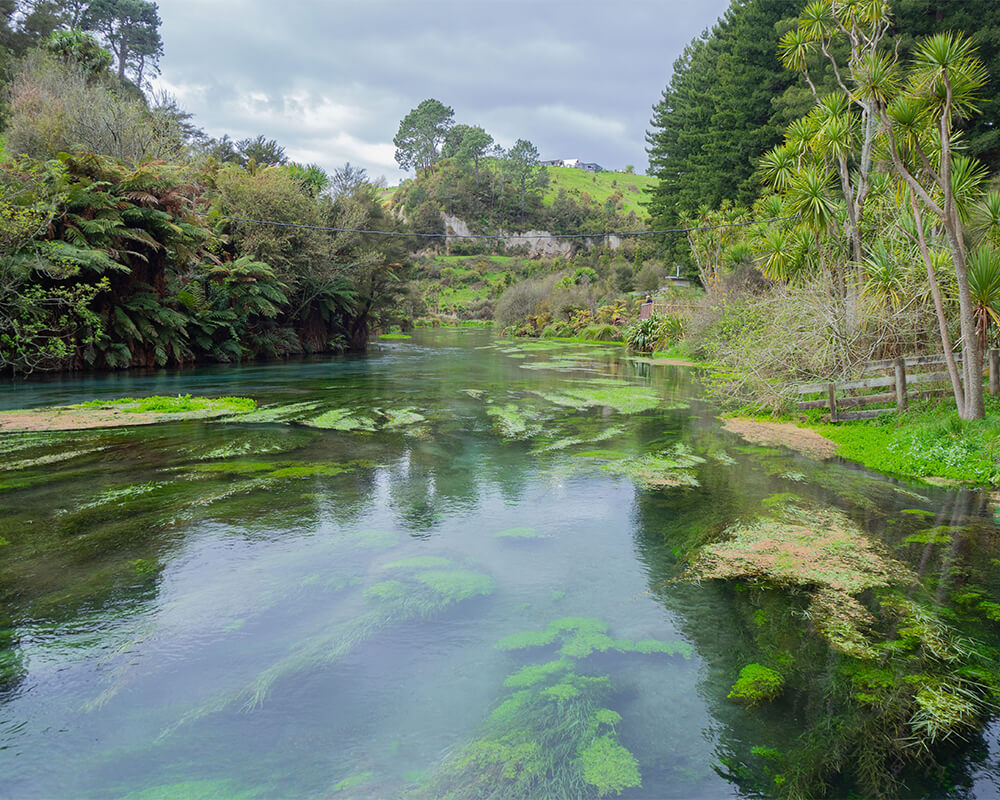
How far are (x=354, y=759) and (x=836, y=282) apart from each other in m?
14.9

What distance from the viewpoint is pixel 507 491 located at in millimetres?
8250

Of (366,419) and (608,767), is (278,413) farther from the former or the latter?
(608,767)

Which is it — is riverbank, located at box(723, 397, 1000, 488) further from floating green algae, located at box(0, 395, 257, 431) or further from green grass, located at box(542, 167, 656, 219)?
green grass, located at box(542, 167, 656, 219)

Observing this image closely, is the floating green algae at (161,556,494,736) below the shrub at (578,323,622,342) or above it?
below

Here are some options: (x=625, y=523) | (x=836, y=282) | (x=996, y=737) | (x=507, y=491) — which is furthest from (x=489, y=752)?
(x=836, y=282)

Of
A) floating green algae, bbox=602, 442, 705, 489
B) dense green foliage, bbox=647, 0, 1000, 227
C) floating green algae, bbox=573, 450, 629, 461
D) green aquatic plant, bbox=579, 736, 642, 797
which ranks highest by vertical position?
dense green foliage, bbox=647, 0, 1000, 227

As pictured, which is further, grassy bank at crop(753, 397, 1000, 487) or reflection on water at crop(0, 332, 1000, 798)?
grassy bank at crop(753, 397, 1000, 487)

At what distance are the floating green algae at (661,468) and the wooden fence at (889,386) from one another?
381cm

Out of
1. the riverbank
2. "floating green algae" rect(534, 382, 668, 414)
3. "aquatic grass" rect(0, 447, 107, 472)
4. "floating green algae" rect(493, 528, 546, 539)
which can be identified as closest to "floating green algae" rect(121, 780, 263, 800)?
"floating green algae" rect(493, 528, 546, 539)

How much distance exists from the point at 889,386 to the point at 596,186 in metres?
111

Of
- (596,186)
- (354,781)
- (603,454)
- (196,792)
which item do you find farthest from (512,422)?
(596,186)

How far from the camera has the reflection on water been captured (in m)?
3.28

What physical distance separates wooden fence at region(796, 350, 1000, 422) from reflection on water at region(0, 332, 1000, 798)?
109 inches

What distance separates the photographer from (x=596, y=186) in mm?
114250
